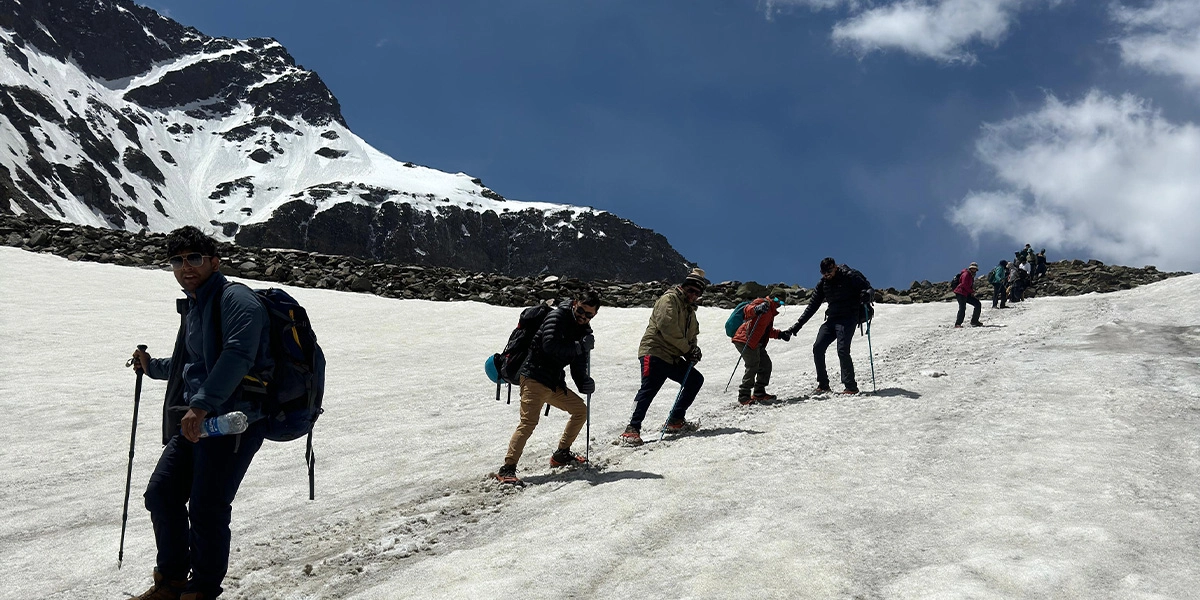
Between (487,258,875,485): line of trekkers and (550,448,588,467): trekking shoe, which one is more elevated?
(487,258,875,485): line of trekkers

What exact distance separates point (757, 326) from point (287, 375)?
322 inches

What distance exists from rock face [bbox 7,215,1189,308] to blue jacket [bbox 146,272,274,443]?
80.0 feet

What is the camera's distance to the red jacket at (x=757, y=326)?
38.6 feet

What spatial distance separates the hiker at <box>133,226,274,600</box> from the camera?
467 centimetres

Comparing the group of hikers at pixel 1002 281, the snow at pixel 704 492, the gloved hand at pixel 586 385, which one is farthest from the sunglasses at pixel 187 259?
the group of hikers at pixel 1002 281

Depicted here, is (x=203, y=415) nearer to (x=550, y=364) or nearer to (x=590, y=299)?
(x=550, y=364)

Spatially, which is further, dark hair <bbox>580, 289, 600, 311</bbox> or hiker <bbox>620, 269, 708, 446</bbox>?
hiker <bbox>620, 269, 708, 446</bbox>

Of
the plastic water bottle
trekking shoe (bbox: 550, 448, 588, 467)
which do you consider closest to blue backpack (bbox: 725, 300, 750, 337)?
trekking shoe (bbox: 550, 448, 588, 467)

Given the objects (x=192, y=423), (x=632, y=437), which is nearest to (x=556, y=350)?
(x=632, y=437)

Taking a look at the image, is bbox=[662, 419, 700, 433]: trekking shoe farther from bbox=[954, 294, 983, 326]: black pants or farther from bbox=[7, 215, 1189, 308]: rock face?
bbox=[7, 215, 1189, 308]: rock face

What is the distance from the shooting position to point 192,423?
14.7ft

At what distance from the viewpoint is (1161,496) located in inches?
252

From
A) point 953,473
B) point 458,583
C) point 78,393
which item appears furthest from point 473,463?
point 78,393

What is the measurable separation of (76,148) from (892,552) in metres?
224
